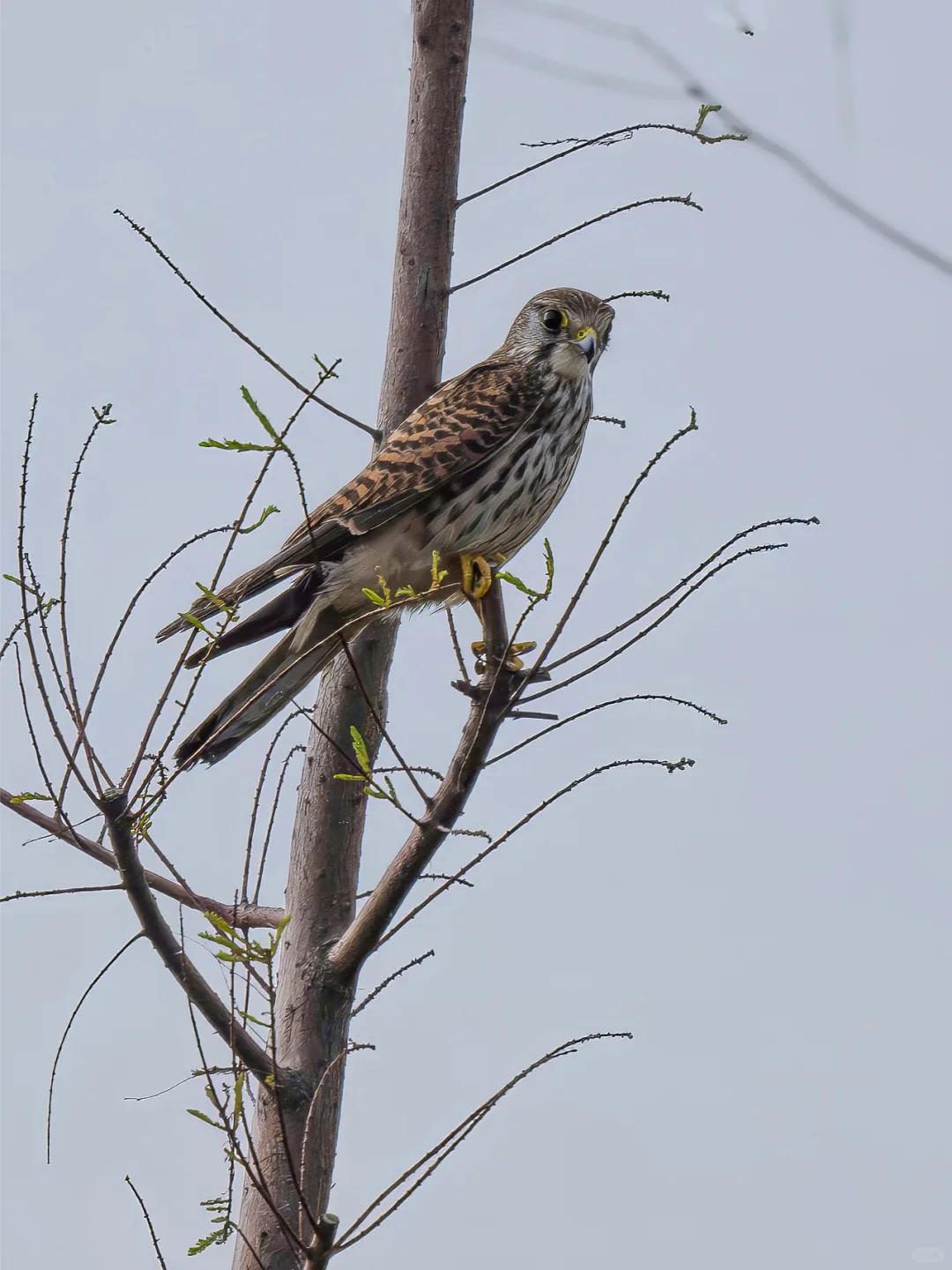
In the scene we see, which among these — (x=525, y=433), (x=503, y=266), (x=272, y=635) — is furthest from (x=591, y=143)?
(x=272, y=635)

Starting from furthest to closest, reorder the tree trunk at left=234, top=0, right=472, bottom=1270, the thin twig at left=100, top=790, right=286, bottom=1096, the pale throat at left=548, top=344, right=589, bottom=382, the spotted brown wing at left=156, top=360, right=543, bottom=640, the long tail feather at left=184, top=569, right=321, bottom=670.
→ the pale throat at left=548, top=344, right=589, bottom=382 < the spotted brown wing at left=156, top=360, right=543, bottom=640 < the long tail feather at left=184, top=569, right=321, bottom=670 < the tree trunk at left=234, top=0, right=472, bottom=1270 < the thin twig at left=100, top=790, right=286, bottom=1096

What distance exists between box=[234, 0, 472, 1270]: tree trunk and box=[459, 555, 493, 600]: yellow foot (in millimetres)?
276

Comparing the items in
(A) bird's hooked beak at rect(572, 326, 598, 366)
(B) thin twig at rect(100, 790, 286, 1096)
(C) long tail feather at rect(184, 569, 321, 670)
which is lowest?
(B) thin twig at rect(100, 790, 286, 1096)

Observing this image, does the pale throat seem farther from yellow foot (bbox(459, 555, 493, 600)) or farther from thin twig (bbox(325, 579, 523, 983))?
thin twig (bbox(325, 579, 523, 983))

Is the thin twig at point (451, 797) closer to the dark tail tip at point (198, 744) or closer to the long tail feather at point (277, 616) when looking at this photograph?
the dark tail tip at point (198, 744)

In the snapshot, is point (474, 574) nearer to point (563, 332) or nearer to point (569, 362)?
point (569, 362)

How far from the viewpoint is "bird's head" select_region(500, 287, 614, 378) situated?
12.1 ft

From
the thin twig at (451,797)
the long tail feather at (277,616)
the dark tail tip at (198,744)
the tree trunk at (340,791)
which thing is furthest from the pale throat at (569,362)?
the dark tail tip at (198,744)

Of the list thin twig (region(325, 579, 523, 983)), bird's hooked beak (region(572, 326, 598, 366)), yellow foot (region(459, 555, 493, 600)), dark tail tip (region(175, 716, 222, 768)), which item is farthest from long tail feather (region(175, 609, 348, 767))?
bird's hooked beak (region(572, 326, 598, 366))

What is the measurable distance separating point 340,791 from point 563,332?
1409 millimetres

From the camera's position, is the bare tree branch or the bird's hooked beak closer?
the bare tree branch

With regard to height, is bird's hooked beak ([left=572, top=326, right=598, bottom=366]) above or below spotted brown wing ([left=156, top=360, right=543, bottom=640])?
above

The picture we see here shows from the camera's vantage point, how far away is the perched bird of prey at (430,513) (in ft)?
10.4

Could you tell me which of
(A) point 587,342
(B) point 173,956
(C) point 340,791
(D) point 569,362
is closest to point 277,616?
(C) point 340,791
